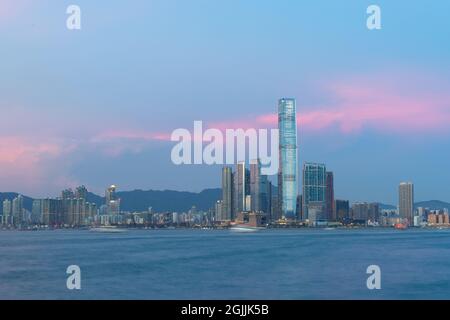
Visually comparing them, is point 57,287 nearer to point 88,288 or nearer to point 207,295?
point 88,288

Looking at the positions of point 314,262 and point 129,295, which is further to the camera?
point 314,262
